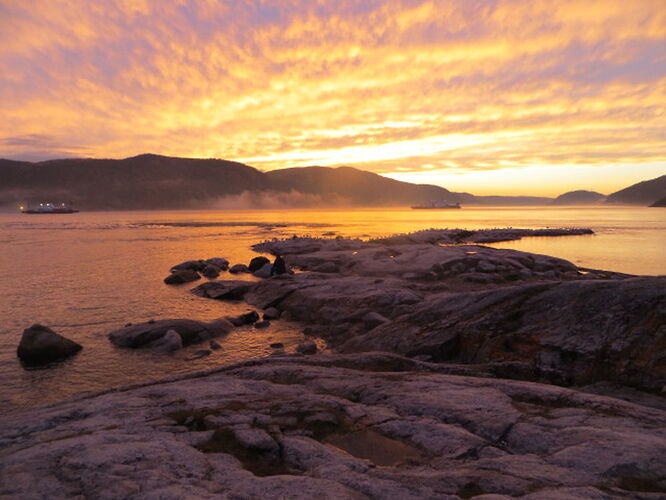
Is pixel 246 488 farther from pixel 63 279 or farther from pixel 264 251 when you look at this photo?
pixel 264 251

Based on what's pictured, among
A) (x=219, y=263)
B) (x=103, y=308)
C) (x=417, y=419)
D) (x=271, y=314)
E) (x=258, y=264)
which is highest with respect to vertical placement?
(x=417, y=419)

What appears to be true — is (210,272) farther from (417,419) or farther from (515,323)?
(417,419)

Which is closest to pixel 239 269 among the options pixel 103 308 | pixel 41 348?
pixel 103 308

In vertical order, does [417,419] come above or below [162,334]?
above

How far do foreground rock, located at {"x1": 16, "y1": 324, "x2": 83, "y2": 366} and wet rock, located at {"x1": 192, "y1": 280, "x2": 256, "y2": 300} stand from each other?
411 inches

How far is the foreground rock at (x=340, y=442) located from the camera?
5.13m

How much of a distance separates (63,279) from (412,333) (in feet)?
97.8

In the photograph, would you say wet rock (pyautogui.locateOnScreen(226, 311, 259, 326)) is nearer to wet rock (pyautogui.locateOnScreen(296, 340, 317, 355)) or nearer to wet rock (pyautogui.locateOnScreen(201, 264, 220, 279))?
wet rock (pyautogui.locateOnScreen(296, 340, 317, 355))

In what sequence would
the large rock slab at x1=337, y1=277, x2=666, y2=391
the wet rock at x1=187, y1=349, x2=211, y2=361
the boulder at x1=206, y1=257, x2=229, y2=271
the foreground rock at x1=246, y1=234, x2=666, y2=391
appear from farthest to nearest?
the boulder at x1=206, y1=257, x2=229, y2=271
the wet rock at x1=187, y1=349, x2=211, y2=361
the foreground rock at x1=246, y1=234, x2=666, y2=391
the large rock slab at x1=337, y1=277, x2=666, y2=391

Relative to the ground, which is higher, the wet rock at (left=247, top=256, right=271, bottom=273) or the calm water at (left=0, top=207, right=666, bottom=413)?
the wet rock at (left=247, top=256, right=271, bottom=273)

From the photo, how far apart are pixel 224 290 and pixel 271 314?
6.14 m

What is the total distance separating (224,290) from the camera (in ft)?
84.6

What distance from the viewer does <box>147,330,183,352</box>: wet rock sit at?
15.9 m

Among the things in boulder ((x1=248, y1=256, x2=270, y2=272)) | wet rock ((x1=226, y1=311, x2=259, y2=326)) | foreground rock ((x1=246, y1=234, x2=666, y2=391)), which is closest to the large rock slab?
foreground rock ((x1=246, y1=234, x2=666, y2=391))
